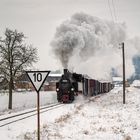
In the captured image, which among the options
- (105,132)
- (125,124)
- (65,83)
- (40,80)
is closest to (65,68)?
(65,83)

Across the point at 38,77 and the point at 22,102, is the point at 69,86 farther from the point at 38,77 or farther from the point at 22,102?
the point at 38,77

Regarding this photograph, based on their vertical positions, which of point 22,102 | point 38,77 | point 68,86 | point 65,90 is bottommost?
point 22,102

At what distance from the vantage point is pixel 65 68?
39156mm

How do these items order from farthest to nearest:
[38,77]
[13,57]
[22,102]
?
[22,102], [13,57], [38,77]

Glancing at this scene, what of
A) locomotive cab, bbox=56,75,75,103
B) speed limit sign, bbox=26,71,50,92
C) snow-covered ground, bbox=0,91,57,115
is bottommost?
snow-covered ground, bbox=0,91,57,115

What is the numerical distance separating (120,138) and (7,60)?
23.4m

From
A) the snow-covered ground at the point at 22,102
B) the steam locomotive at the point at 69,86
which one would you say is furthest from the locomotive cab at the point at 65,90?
the snow-covered ground at the point at 22,102

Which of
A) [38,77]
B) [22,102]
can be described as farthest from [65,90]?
[38,77]

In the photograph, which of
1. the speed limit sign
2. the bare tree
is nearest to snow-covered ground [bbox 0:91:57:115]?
the bare tree

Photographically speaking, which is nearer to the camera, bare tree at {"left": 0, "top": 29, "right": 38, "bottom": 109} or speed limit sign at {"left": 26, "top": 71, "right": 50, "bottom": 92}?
speed limit sign at {"left": 26, "top": 71, "right": 50, "bottom": 92}

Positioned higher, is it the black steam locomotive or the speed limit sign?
the speed limit sign

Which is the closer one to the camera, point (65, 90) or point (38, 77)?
point (38, 77)

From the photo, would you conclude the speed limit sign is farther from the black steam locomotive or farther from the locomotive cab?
the locomotive cab

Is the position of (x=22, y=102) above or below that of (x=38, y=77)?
below
